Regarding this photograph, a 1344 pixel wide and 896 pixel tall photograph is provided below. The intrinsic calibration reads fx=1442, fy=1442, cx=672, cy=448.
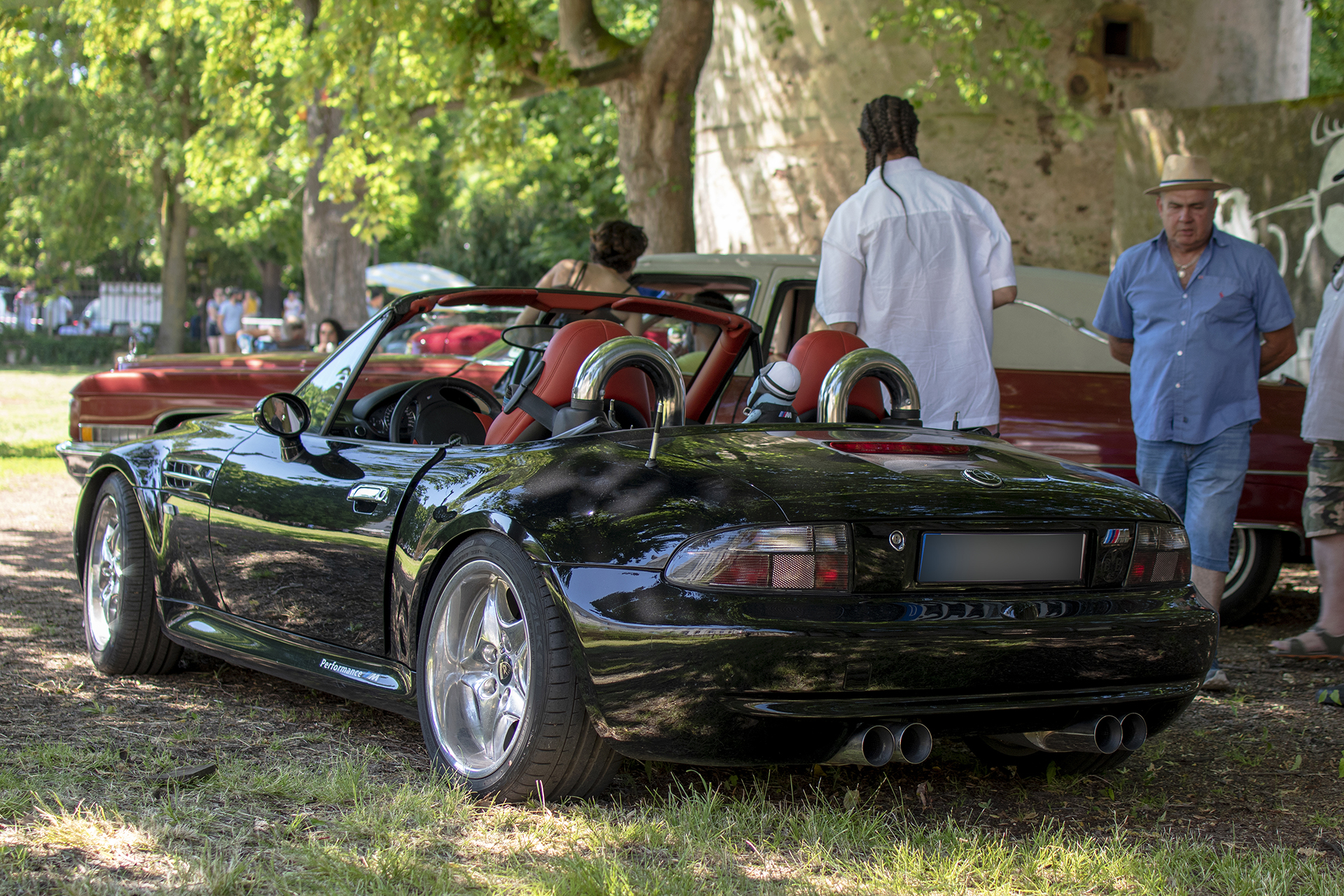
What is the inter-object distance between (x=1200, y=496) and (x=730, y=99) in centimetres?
720

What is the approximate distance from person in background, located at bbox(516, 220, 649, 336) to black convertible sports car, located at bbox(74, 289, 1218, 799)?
279 cm

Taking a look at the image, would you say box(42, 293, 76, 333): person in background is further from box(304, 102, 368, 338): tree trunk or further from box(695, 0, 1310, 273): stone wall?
box(695, 0, 1310, 273): stone wall

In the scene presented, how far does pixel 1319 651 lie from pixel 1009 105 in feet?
19.5

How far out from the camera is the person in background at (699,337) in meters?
6.38

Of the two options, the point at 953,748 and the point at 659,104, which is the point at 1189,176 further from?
the point at 659,104

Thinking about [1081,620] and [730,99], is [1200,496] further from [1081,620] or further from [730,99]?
[730,99]

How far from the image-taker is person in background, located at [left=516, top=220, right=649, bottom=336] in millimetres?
7227

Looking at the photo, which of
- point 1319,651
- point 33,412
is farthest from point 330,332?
point 1319,651

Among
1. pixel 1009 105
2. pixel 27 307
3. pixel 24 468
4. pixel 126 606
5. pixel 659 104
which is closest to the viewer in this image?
pixel 126 606

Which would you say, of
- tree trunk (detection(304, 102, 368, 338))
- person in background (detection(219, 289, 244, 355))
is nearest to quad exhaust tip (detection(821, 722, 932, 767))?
tree trunk (detection(304, 102, 368, 338))

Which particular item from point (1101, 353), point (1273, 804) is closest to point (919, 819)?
point (1273, 804)

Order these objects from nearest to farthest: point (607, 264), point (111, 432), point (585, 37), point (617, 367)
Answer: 1. point (617, 367)
2. point (607, 264)
3. point (111, 432)
4. point (585, 37)

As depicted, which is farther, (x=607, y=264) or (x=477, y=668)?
(x=607, y=264)

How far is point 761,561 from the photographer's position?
312 cm
